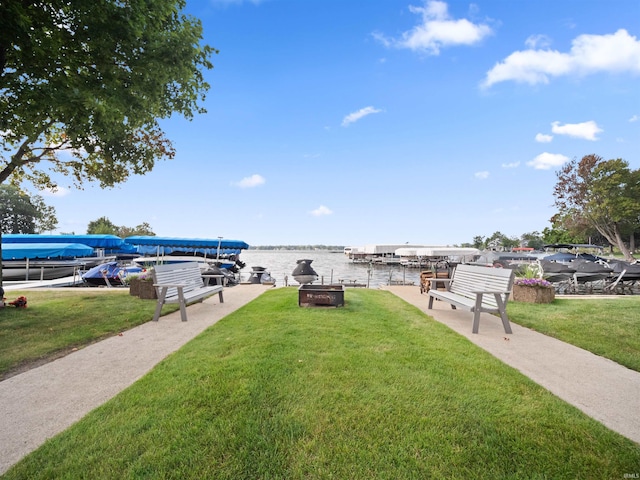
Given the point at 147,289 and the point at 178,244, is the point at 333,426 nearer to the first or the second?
the point at 147,289

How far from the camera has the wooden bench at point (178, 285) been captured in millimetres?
6293

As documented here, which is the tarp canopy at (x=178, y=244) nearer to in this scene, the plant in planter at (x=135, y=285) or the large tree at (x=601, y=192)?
the plant in planter at (x=135, y=285)

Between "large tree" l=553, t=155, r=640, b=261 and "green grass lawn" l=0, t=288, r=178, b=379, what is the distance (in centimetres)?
5175

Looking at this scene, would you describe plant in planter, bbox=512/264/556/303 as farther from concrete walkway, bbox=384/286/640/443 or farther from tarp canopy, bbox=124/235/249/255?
tarp canopy, bbox=124/235/249/255

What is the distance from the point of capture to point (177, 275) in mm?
6930

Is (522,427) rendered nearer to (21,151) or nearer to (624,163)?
(21,151)

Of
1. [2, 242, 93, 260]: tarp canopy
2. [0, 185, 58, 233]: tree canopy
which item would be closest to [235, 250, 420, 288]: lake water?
[2, 242, 93, 260]: tarp canopy

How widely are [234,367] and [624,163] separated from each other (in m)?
57.0

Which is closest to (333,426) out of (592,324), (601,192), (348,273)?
(592,324)

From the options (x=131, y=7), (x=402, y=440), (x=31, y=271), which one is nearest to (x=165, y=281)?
(x=131, y=7)

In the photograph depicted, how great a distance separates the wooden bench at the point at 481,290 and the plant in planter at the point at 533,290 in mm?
2793

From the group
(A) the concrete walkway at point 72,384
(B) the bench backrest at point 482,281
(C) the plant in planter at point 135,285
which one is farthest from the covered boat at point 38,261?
(B) the bench backrest at point 482,281

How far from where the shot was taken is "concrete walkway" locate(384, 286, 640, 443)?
2.84m

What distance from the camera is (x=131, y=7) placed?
238 inches
